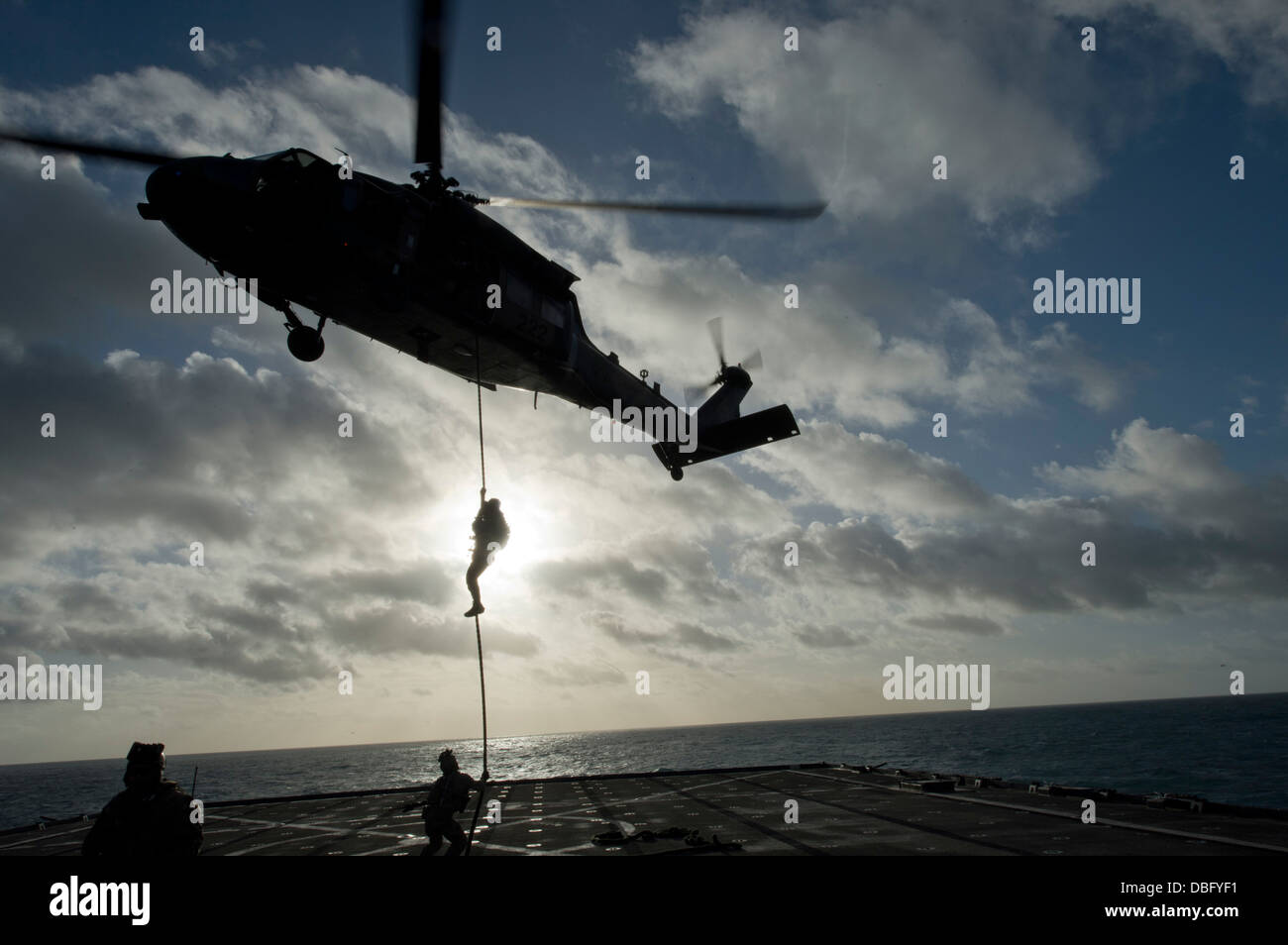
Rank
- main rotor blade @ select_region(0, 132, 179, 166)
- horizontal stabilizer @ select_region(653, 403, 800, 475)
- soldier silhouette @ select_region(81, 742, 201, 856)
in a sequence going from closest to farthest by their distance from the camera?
soldier silhouette @ select_region(81, 742, 201, 856), main rotor blade @ select_region(0, 132, 179, 166), horizontal stabilizer @ select_region(653, 403, 800, 475)

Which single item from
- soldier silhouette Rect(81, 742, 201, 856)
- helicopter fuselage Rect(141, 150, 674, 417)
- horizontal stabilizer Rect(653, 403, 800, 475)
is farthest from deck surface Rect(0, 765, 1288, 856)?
helicopter fuselage Rect(141, 150, 674, 417)

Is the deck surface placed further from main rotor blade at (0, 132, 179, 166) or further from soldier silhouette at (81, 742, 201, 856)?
main rotor blade at (0, 132, 179, 166)

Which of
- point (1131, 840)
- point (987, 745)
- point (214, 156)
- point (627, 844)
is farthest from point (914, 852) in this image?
point (987, 745)

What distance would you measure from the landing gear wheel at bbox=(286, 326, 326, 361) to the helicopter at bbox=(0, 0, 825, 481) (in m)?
0.02

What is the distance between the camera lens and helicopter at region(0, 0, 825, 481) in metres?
12.5

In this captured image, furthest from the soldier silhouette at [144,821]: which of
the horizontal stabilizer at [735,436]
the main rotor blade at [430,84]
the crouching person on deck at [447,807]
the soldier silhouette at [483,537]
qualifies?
the horizontal stabilizer at [735,436]

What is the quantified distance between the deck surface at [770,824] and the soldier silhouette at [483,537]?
24.0 ft

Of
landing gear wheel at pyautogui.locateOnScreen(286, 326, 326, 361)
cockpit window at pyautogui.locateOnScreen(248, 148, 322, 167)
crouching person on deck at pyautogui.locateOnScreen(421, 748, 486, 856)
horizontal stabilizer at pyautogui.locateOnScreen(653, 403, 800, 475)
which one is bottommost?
crouching person on deck at pyautogui.locateOnScreen(421, 748, 486, 856)

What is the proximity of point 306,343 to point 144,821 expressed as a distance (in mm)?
9273

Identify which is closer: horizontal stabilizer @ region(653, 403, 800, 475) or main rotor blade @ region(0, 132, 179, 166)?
main rotor blade @ region(0, 132, 179, 166)

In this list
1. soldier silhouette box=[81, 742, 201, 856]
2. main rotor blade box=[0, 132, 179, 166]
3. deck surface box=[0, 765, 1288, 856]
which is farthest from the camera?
deck surface box=[0, 765, 1288, 856]

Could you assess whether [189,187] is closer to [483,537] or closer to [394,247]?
[394,247]

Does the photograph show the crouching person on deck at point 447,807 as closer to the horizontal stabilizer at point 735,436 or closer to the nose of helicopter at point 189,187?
the nose of helicopter at point 189,187
